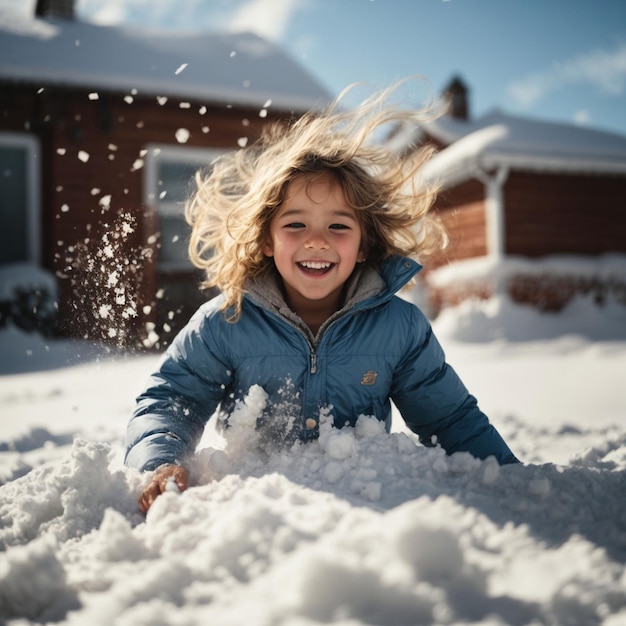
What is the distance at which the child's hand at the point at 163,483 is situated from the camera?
139 centimetres

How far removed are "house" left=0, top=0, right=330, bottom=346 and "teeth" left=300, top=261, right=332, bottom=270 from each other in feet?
16.9

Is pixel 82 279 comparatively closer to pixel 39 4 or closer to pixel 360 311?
pixel 360 311

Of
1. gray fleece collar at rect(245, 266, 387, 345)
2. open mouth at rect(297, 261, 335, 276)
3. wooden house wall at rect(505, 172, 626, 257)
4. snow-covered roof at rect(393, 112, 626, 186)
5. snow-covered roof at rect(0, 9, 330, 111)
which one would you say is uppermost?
snow-covered roof at rect(0, 9, 330, 111)

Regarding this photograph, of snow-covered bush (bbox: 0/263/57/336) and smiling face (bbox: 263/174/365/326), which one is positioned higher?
smiling face (bbox: 263/174/365/326)

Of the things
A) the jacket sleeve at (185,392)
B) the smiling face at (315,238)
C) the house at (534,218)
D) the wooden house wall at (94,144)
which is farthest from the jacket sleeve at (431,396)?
the house at (534,218)

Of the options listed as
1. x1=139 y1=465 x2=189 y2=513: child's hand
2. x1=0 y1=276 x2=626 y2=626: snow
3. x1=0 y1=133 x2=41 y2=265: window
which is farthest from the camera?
x1=0 y1=133 x2=41 y2=265: window

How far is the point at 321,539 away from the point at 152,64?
8984 millimetres

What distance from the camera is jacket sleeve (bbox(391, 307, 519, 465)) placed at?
1.98 m

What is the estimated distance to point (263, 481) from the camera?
1333 mm

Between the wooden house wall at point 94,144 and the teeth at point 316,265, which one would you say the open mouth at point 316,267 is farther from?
the wooden house wall at point 94,144

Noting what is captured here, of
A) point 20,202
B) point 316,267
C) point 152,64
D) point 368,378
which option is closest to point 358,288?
point 316,267

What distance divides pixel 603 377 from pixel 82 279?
3765 millimetres

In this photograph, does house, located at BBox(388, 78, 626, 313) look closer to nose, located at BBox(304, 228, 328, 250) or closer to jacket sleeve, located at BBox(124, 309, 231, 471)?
nose, located at BBox(304, 228, 328, 250)

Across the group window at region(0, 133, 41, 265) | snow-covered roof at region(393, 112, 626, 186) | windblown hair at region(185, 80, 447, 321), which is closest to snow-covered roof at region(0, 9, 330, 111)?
window at region(0, 133, 41, 265)
